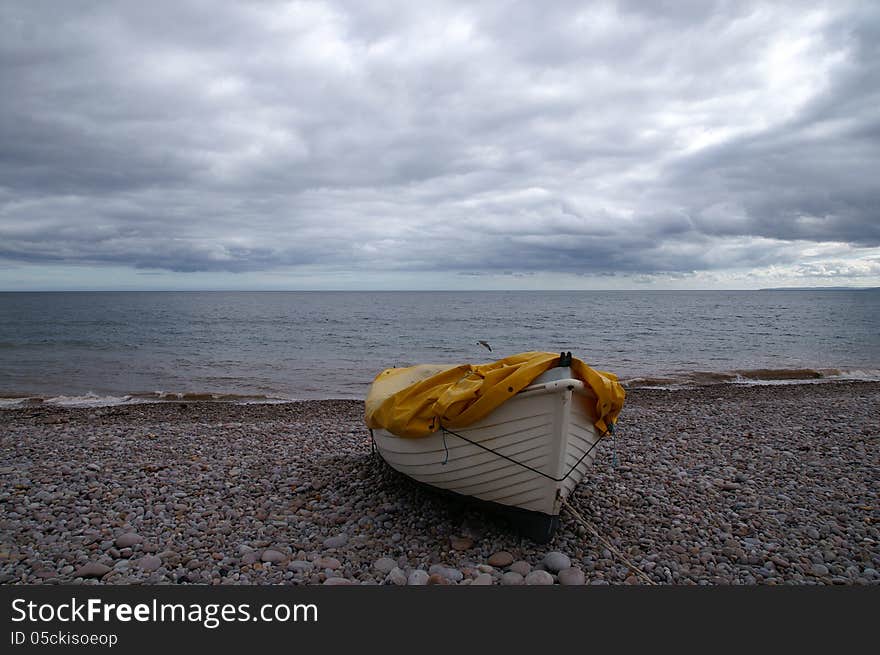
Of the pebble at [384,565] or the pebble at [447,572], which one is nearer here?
the pebble at [447,572]

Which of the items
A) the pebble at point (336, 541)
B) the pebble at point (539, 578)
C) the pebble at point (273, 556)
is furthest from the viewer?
the pebble at point (336, 541)

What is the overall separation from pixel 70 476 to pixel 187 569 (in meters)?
Result: 4.19

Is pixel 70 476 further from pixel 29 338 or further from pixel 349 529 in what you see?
pixel 29 338

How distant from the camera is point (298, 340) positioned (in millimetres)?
40906

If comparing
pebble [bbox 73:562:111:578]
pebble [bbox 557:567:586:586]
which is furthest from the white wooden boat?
pebble [bbox 73:562:111:578]

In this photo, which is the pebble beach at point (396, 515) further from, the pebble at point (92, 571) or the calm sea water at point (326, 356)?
the calm sea water at point (326, 356)

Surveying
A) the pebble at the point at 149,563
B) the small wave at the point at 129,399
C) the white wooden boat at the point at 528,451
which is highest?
the white wooden boat at the point at 528,451

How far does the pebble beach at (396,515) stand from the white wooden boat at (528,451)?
20.3 inches

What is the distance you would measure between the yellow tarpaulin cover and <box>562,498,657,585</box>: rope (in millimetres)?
1094

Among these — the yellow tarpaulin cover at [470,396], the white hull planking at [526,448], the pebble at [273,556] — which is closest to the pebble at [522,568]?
the white hull planking at [526,448]

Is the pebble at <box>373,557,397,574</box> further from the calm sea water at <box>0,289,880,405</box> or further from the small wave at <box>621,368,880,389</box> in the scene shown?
the small wave at <box>621,368,880,389</box>

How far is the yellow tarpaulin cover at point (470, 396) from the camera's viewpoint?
235 inches

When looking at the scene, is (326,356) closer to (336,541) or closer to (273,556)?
(336,541)

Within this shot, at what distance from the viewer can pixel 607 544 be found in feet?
20.5
